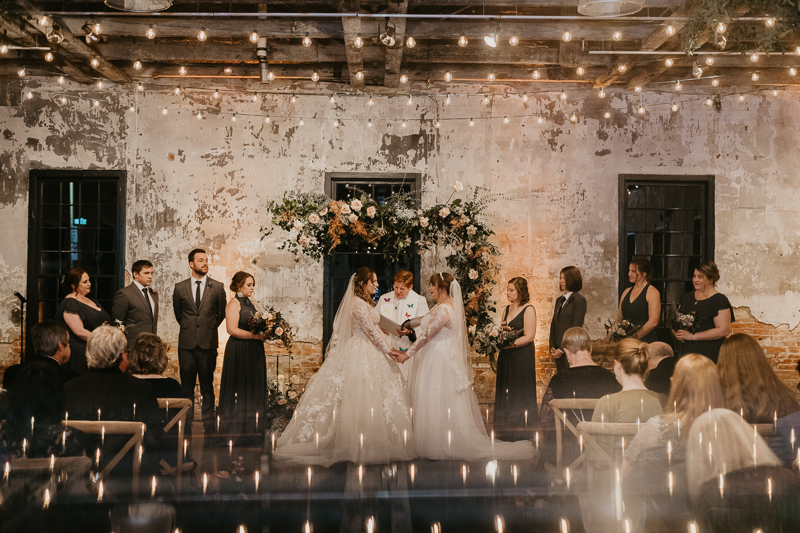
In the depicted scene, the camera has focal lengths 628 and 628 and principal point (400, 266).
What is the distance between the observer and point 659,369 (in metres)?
4.51

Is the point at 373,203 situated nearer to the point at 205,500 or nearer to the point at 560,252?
the point at 560,252

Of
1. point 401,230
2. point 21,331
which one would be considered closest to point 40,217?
point 21,331

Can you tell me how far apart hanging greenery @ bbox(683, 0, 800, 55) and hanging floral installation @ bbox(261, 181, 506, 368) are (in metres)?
2.72

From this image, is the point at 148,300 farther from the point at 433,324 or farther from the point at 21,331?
the point at 433,324

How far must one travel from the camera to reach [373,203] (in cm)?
698

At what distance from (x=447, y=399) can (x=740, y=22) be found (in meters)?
4.00

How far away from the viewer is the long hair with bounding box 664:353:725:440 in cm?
313

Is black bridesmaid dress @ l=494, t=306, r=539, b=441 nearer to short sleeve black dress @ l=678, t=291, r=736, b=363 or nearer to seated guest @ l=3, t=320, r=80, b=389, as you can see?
short sleeve black dress @ l=678, t=291, r=736, b=363

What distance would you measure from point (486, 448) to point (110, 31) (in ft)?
17.1

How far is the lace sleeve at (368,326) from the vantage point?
566cm

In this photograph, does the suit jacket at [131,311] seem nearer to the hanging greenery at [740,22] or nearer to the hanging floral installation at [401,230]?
the hanging floral installation at [401,230]

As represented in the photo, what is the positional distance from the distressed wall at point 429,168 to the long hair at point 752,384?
4297 mm

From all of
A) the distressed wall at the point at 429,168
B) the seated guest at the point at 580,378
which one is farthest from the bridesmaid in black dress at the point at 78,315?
the seated guest at the point at 580,378

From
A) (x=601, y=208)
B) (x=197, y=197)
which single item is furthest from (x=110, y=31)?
(x=601, y=208)
